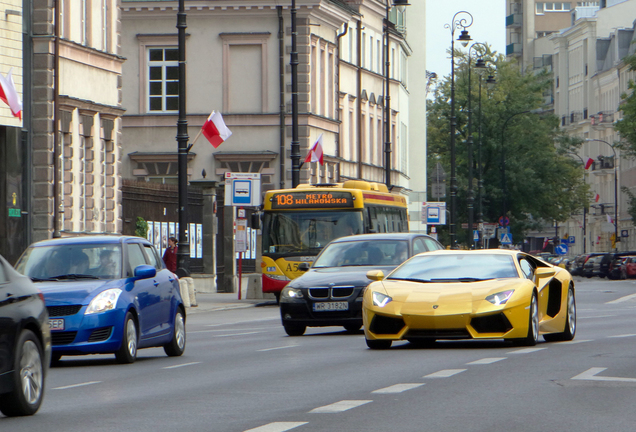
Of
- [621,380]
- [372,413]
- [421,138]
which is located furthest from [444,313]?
[421,138]

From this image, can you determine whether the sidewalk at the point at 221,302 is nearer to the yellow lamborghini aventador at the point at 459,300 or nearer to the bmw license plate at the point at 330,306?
the bmw license plate at the point at 330,306

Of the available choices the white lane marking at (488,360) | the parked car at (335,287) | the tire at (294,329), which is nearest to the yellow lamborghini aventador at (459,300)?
the white lane marking at (488,360)

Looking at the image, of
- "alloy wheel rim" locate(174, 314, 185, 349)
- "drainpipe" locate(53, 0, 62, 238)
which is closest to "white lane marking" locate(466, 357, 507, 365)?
"alloy wheel rim" locate(174, 314, 185, 349)

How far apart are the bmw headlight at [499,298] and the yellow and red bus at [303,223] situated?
57.6 feet

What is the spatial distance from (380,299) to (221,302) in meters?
21.0

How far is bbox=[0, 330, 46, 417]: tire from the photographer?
11328 millimetres

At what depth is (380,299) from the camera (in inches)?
734

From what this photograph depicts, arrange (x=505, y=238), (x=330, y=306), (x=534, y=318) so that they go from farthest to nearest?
1. (x=505, y=238)
2. (x=330, y=306)
3. (x=534, y=318)

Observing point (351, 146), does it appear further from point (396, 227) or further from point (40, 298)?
point (40, 298)

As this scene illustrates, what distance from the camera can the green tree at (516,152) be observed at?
9644 centimetres

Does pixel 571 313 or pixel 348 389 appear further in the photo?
pixel 571 313

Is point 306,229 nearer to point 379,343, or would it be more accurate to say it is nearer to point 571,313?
point 571,313

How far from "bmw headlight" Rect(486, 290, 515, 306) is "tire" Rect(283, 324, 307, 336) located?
5506mm

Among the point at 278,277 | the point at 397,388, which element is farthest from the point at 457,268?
the point at 278,277
